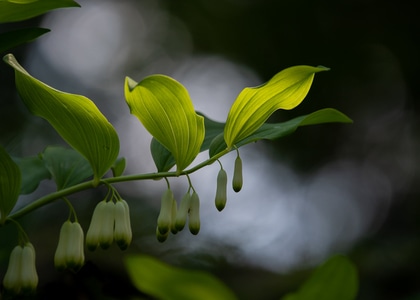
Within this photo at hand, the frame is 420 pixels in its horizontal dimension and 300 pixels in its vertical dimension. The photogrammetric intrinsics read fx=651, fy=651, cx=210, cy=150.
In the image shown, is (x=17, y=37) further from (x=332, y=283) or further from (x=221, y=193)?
(x=332, y=283)

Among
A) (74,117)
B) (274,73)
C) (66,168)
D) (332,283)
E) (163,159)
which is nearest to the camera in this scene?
(332,283)

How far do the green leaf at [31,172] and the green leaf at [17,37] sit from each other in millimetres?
307

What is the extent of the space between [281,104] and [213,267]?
4.45 ft

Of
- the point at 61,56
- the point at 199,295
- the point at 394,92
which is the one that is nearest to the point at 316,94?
the point at 394,92

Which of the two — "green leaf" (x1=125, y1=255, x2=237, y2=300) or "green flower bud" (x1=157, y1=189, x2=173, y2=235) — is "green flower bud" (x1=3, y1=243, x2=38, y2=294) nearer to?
"green flower bud" (x1=157, y1=189, x2=173, y2=235)

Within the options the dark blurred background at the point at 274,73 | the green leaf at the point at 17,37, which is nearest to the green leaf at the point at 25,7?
the green leaf at the point at 17,37

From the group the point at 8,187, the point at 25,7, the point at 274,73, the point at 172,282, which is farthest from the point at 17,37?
the point at 274,73

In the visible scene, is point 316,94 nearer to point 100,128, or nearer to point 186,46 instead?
point 186,46

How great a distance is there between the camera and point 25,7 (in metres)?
0.81

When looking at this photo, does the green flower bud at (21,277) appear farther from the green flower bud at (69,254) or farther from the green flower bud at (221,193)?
the green flower bud at (221,193)

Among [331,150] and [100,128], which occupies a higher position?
[100,128]

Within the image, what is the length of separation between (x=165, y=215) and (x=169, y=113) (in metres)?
0.14

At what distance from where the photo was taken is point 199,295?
1.48 feet

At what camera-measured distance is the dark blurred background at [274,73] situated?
14.3ft
